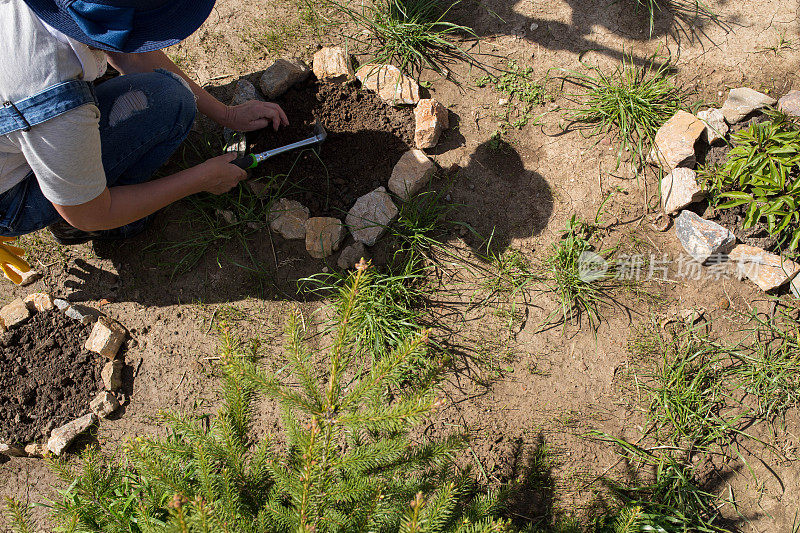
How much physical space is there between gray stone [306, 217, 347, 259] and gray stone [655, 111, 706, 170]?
173cm

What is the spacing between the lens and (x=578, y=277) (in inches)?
105

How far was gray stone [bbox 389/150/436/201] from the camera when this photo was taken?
279 cm

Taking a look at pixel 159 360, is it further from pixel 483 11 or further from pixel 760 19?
pixel 760 19

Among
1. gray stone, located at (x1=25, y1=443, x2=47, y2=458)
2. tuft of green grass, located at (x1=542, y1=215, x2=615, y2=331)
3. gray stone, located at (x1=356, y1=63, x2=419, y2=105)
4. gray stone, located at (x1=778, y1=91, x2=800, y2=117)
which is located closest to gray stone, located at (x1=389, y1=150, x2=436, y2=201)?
gray stone, located at (x1=356, y1=63, x2=419, y2=105)

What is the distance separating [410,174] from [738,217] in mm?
1703

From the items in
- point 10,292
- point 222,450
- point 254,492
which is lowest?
point 10,292

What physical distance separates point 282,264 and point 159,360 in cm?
78

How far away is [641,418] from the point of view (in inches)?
100

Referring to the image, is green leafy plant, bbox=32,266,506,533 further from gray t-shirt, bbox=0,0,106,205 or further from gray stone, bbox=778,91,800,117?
gray stone, bbox=778,91,800,117

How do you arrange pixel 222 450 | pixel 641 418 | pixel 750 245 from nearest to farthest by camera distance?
pixel 222 450 < pixel 641 418 < pixel 750 245

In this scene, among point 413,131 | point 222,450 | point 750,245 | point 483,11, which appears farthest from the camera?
point 483,11

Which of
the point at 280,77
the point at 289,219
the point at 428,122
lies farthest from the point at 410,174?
the point at 280,77

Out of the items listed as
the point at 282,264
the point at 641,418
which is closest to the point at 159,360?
the point at 282,264

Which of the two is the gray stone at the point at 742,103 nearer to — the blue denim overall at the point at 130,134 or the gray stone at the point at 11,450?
the blue denim overall at the point at 130,134
